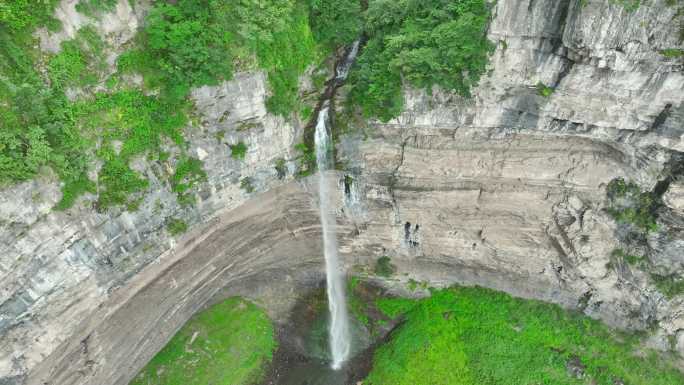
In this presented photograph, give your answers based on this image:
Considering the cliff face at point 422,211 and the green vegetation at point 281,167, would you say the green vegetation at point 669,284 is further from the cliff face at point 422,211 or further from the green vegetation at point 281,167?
the green vegetation at point 281,167

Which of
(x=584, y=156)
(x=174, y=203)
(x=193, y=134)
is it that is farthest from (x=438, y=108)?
(x=174, y=203)

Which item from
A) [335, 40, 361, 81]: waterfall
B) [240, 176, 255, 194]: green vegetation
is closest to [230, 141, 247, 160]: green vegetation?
[240, 176, 255, 194]: green vegetation

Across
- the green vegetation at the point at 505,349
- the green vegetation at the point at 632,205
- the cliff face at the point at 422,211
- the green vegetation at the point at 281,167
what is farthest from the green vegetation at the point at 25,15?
the green vegetation at the point at 632,205

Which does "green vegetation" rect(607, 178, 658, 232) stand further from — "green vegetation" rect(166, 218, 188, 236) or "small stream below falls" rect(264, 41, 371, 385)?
"green vegetation" rect(166, 218, 188, 236)

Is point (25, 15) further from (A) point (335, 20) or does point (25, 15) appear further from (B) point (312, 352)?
(B) point (312, 352)

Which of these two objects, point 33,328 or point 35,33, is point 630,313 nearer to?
point 33,328

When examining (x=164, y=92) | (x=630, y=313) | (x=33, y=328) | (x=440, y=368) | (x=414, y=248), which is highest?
(x=164, y=92)

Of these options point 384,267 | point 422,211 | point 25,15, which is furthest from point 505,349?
point 25,15
